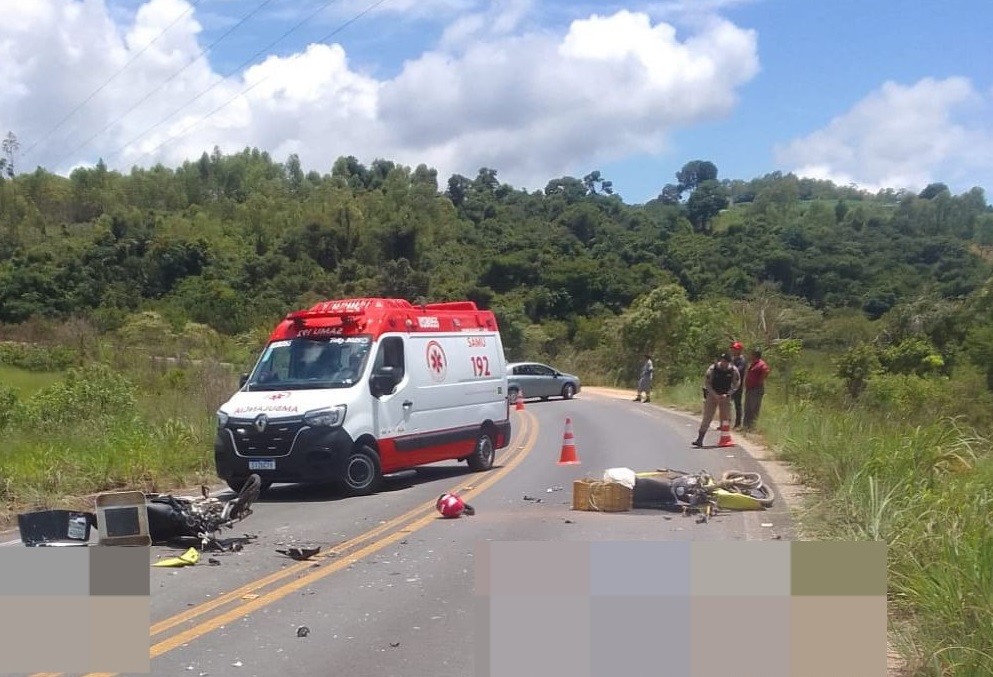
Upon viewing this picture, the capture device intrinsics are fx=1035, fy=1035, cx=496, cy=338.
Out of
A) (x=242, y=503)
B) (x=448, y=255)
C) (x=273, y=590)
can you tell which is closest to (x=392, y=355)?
(x=242, y=503)

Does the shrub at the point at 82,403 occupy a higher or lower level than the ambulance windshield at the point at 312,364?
lower

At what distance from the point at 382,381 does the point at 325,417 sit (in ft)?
3.67

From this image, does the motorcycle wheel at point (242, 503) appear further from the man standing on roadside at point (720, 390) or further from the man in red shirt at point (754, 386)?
the man in red shirt at point (754, 386)

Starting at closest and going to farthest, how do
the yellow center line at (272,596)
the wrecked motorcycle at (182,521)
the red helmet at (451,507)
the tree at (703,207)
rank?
the yellow center line at (272,596)
the wrecked motorcycle at (182,521)
the red helmet at (451,507)
the tree at (703,207)

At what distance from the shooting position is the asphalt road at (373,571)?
6316mm

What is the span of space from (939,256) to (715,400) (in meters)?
A: 62.1

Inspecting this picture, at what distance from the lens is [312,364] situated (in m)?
14.0

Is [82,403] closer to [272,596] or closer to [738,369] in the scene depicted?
[738,369]

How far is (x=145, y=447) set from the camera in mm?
14852

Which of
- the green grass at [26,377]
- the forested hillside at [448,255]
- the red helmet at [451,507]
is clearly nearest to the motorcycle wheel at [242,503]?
the red helmet at [451,507]

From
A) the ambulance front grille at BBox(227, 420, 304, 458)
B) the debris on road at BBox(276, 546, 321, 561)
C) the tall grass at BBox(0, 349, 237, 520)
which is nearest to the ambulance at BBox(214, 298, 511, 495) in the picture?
the ambulance front grille at BBox(227, 420, 304, 458)

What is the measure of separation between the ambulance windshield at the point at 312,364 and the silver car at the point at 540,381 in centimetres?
2384

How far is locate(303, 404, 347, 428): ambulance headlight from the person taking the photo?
12.9 m

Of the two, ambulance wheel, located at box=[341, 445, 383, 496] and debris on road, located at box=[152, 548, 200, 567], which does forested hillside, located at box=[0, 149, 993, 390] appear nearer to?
ambulance wheel, located at box=[341, 445, 383, 496]
